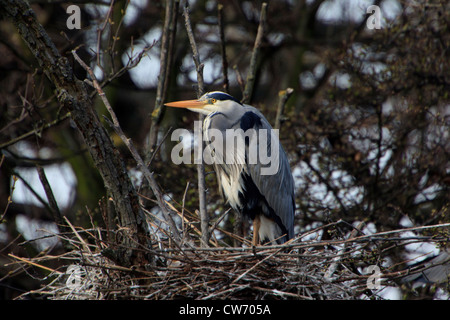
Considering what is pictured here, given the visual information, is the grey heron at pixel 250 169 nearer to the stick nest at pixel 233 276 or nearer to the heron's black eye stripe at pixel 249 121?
the heron's black eye stripe at pixel 249 121

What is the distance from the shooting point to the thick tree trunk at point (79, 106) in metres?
2.55

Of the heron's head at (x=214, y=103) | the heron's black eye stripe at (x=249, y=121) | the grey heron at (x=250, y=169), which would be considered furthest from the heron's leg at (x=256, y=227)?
the heron's head at (x=214, y=103)

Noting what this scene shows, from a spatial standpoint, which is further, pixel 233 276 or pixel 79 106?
pixel 233 276

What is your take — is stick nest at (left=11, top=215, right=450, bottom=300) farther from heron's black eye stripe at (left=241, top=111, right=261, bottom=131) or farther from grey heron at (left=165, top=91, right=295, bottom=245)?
heron's black eye stripe at (left=241, top=111, right=261, bottom=131)

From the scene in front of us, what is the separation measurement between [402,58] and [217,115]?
2135mm

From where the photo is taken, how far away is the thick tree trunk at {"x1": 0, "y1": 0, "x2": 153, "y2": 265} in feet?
8.36

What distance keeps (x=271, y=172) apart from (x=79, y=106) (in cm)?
158

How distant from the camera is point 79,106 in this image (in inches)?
99.9

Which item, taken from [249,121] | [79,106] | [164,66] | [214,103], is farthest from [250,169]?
[79,106]

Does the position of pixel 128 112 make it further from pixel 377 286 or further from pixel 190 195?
pixel 377 286

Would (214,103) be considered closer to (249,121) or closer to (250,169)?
(249,121)

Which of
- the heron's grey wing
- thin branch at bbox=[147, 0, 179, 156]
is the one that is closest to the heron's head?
the heron's grey wing
